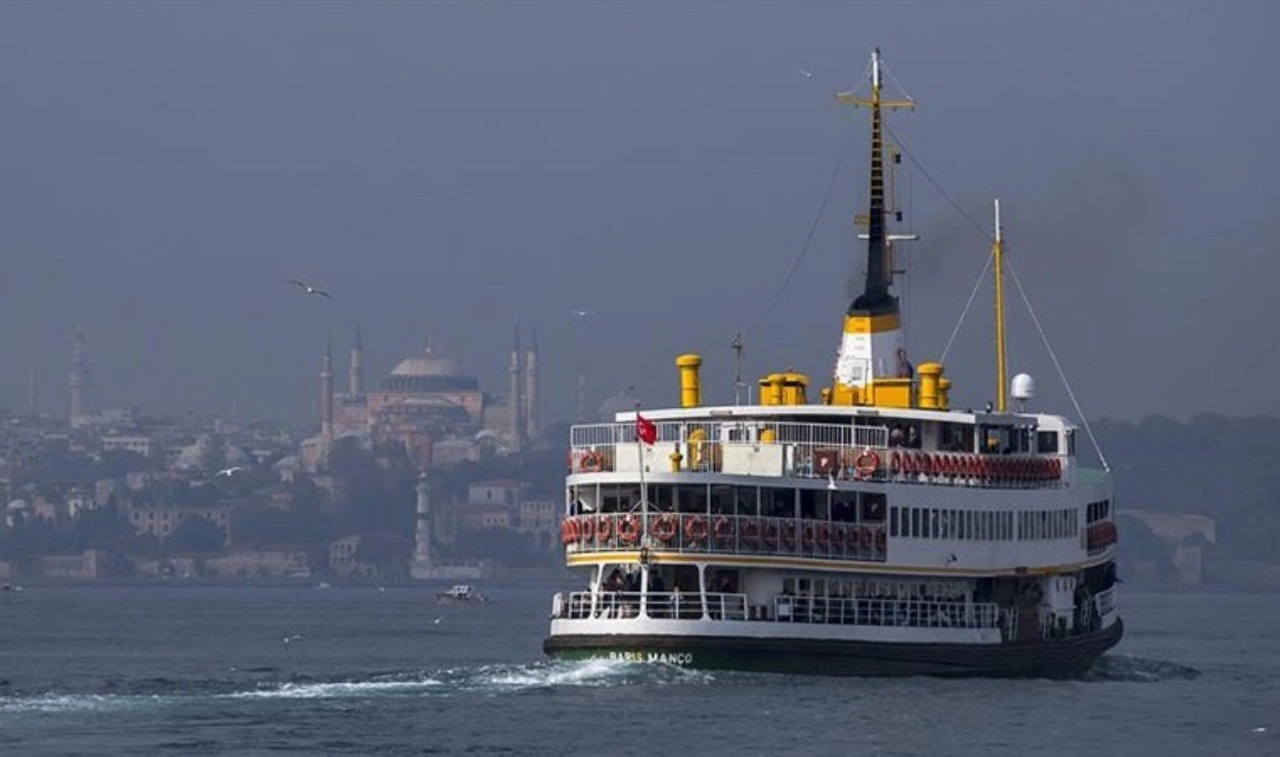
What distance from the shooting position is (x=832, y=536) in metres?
67.4

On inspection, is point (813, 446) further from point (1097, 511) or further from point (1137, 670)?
point (1137, 670)

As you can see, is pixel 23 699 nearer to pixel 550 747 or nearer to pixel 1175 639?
pixel 550 747

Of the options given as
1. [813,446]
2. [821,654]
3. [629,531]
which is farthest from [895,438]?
[629,531]

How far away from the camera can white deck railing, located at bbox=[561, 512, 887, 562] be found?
65.8 metres

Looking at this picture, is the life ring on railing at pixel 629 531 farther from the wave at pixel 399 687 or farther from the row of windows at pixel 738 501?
the wave at pixel 399 687

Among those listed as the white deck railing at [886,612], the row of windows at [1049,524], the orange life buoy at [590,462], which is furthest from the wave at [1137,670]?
the orange life buoy at [590,462]

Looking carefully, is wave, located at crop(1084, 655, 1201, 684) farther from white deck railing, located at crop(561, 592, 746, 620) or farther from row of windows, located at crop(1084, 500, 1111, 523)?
white deck railing, located at crop(561, 592, 746, 620)

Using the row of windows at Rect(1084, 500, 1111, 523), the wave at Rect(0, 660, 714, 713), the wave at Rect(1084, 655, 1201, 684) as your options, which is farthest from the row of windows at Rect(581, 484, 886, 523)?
the row of windows at Rect(1084, 500, 1111, 523)

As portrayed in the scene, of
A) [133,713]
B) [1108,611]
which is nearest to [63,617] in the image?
[1108,611]

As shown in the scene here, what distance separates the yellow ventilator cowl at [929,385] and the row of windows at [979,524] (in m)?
3.06

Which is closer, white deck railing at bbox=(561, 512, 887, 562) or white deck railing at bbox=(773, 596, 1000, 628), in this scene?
white deck railing at bbox=(561, 512, 887, 562)

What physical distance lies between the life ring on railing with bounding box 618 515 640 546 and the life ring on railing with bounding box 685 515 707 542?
96 cm

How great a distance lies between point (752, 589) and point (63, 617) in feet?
304

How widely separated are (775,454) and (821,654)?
4328 mm
